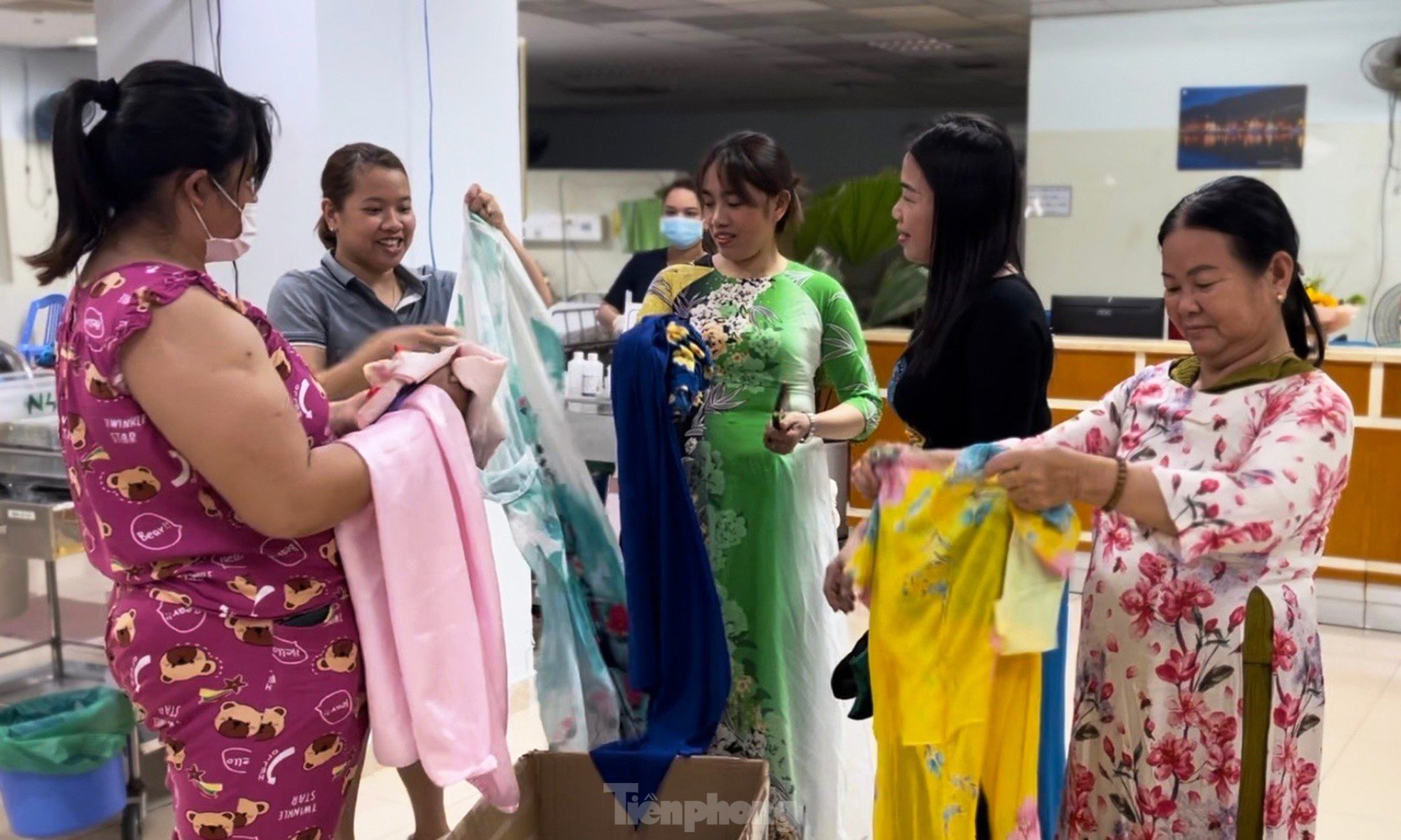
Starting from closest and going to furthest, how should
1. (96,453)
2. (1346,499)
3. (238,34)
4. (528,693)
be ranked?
(96,453)
(238,34)
(528,693)
(1346,499)

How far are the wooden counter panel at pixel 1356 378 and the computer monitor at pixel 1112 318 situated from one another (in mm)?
829

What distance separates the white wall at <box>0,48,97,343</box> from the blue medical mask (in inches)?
191

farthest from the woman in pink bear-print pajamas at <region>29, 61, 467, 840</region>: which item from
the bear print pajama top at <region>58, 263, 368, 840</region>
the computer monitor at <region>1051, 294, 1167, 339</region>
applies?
the computer monitor at <region>1051, 294, 1167, 339</region>

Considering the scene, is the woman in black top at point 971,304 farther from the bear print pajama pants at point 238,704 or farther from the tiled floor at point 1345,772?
the tiled floor at point 1345,772

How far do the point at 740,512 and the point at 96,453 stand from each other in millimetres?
1177

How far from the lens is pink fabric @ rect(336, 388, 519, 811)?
5.23 feet

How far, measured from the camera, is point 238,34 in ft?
10.6

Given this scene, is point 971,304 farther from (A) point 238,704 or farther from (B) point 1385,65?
(B) point 1385,65

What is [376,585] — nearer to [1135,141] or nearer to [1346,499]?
[1346,499]

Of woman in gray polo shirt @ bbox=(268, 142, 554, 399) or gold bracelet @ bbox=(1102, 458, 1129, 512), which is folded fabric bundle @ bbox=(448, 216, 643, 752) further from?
gold bracelet @ bbox=(1102, 458, 1129, 512)

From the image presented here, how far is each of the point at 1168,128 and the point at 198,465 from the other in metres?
6.97

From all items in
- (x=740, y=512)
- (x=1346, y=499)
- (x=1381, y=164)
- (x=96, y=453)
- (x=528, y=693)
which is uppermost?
(x=1381, y=164)

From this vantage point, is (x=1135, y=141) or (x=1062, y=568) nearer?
(x=1062, y=568)

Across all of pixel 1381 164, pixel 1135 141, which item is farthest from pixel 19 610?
pixel 1381 164
